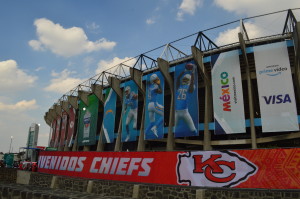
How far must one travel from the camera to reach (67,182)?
51.7 feet

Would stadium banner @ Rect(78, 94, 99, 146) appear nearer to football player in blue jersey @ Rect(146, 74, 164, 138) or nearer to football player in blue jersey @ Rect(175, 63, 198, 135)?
football player in blue jersey @ Rect(146, 74, 164, 138)

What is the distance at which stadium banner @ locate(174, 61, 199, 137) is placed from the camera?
29047 millimetres

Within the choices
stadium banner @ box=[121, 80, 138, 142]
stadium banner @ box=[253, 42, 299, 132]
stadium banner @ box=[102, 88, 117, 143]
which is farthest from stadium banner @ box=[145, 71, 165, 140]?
stadium banner @ box=[253, 42, 299, 132]

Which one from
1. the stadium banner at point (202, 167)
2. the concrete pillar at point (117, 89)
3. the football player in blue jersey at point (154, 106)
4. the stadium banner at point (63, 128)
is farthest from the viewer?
the stadium banner at point (63, 128)

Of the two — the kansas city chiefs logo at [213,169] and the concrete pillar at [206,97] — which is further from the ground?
the concrete pillar at [206,97]

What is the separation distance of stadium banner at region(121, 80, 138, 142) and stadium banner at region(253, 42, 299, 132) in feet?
58.1

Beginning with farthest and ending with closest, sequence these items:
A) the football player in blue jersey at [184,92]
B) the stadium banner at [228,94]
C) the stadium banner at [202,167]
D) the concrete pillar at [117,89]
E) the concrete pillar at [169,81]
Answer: the concrete pillar at [117,89] < the concrete pillar at [169,81] < the football player in blue jersey at [184,92] < the stadium banner at [228,94] < the stadium banner at [202,167]

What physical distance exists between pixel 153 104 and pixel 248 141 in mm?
13091

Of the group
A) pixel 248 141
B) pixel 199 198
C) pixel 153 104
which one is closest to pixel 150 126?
pixel 153 104

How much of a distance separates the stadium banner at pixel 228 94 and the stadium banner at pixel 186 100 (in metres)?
2.53

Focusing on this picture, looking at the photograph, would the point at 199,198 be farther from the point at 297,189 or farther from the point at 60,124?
the point at 60,124

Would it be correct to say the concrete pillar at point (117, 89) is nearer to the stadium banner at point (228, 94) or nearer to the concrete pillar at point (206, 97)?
the concrete pillar at point (206, 97)

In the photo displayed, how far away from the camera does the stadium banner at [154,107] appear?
32.3m

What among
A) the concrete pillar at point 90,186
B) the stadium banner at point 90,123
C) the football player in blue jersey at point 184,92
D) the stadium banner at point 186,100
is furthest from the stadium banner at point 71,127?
the concrete pillar at point 90,186
